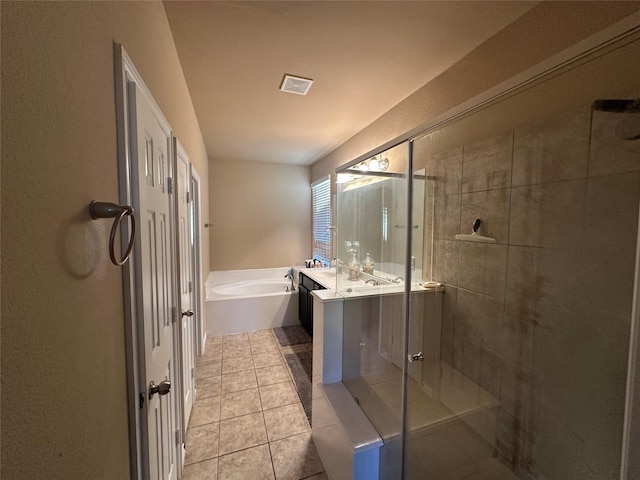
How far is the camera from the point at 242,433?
1.99 metres

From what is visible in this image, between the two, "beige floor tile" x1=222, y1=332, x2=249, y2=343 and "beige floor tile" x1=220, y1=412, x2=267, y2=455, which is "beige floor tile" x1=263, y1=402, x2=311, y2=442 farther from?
"beige floor tile" x1=222, y1=332, x2=249, y2=343

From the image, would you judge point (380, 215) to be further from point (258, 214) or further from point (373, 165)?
point (258, 214)

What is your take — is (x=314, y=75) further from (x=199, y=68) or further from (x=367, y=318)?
(x=367, y=318)

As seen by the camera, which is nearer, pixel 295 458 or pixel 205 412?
pixel 295 458

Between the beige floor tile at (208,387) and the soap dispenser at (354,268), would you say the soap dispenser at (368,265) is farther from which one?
the beige floor tile at (208,387)

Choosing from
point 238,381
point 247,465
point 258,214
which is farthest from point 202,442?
point 258,214

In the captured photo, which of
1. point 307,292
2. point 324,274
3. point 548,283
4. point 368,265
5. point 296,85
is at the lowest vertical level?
point 307,292

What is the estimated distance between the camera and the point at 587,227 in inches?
48.9

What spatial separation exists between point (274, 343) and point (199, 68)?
301 cm

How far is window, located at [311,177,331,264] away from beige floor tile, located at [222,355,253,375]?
1844mm

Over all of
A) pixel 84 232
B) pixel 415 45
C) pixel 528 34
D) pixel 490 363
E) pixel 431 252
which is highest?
pixel 415 45

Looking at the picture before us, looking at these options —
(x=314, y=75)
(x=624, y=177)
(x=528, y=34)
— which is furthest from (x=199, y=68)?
(x=624, y=177)

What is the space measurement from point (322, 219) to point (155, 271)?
3486 mm

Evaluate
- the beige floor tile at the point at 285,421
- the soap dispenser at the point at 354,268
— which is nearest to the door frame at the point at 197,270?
the beige floor tile at the point at 285,421
